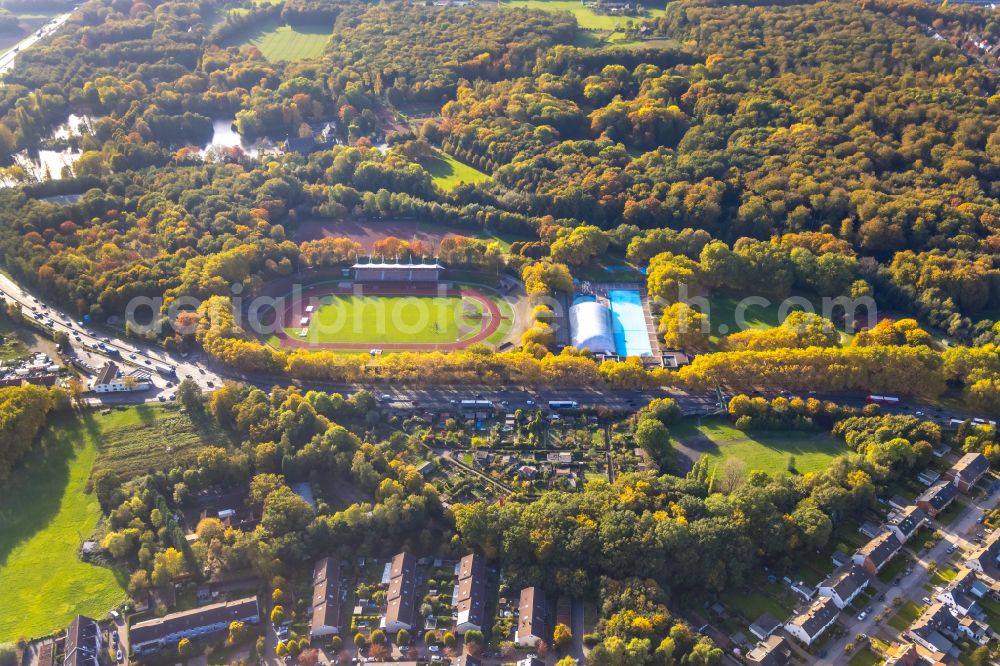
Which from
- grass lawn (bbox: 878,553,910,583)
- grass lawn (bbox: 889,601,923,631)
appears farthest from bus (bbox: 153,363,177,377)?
grass lawn (bbox: 889,601,923,631)

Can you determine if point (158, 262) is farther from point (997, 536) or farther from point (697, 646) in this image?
point (997, 536)

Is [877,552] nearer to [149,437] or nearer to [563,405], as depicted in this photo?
[563,405]

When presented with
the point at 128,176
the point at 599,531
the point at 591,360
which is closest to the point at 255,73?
the point at 128,176

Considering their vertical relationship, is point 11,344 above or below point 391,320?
above

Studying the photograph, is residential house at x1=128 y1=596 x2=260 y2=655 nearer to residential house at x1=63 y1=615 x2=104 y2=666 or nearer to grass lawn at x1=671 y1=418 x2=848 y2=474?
residential house at x1=63 y1=615 x2=104 y2=666

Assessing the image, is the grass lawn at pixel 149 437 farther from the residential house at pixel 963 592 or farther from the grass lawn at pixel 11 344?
the residential house at pixel 963 592

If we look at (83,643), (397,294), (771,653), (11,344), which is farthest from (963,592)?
(11,344)
